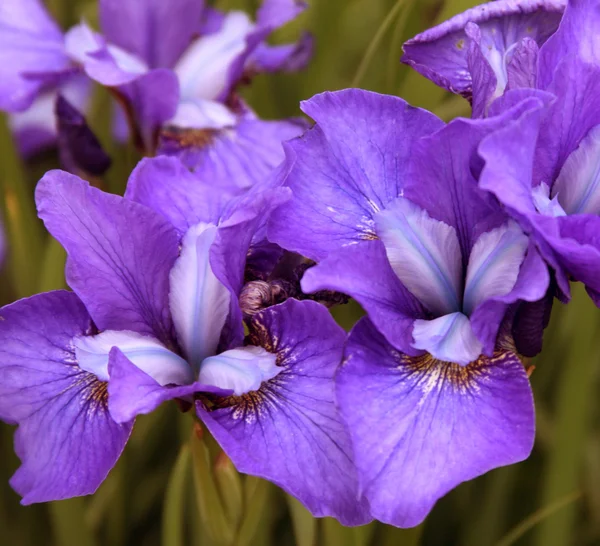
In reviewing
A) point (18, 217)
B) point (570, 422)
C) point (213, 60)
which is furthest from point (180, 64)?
point (570, 422)

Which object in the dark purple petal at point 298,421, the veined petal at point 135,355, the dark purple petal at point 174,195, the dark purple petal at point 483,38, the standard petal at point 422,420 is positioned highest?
the dark purple petal at point 483,38

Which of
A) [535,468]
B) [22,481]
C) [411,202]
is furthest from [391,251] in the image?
[535,468]

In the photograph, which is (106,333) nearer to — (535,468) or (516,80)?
(516,80)

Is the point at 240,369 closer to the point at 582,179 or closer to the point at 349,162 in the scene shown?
the point at 349,162

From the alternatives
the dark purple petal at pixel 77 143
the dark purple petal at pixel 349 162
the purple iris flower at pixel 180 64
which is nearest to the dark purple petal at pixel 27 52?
the purple iris flower at pixel 180 64

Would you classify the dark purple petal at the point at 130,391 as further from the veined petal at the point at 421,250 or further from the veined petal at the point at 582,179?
the veined petal at the point at 582,179

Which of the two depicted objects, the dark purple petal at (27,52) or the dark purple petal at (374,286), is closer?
the dark purple petal at (374,286)
